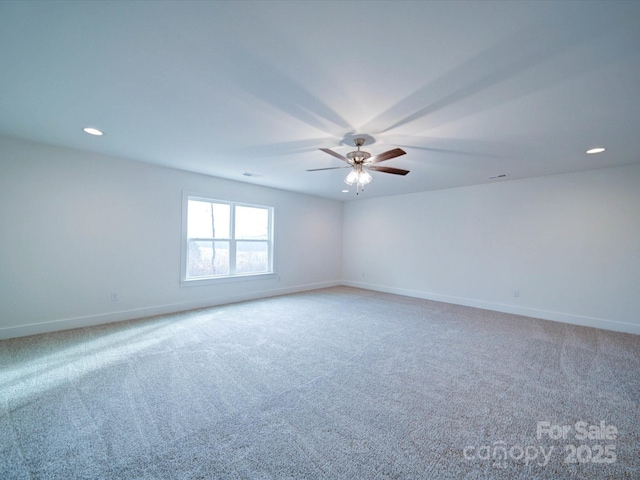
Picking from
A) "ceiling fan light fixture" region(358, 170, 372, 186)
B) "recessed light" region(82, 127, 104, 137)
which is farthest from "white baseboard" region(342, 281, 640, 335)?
"recessed light" region(82, 127, 104, 137)

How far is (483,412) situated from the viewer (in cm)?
192

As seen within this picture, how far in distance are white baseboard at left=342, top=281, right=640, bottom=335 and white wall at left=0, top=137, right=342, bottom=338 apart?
12.7 feet

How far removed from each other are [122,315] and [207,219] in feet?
6.42

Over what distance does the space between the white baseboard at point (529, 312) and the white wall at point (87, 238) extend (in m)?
3.87

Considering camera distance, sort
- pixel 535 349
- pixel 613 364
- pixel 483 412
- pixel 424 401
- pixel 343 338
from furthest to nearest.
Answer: pixel 343 338 → pixel 535 349 → pixel 613 364 → pixel 424 401 → pixel 483 412

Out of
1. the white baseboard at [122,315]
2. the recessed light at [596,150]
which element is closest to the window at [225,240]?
the white baseboard at [122,315]

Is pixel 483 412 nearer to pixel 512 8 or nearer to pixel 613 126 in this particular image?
pixel 512 8

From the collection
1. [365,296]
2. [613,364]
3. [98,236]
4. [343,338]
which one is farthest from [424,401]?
[98,236]

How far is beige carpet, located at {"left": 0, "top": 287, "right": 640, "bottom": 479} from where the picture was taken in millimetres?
1470

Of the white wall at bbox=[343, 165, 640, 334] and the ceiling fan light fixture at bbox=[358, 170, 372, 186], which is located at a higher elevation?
the ceiling fan light fixture at bbox=[358, 170, 372, 186]

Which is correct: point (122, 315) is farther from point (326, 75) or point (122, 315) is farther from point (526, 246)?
point (526, 246)

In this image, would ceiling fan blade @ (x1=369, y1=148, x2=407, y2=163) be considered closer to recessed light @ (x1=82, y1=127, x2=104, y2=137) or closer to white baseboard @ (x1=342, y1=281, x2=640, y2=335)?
recessed light @ (x1=82, y1=127, x2=104, y2=137)

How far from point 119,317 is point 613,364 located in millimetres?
6070

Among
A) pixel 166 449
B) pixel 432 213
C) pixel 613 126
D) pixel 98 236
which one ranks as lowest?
pixel 166 449
